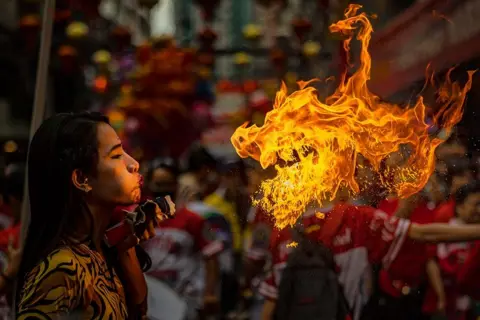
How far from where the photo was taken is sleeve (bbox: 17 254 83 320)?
9.58 feet

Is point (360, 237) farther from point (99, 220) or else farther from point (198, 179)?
point (198, 179)

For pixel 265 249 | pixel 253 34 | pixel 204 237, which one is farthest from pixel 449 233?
pixel 253 34

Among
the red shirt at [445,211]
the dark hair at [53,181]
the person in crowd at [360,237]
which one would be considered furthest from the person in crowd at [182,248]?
the dark hair at [53,181]

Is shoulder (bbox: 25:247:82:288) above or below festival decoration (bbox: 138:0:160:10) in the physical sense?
below

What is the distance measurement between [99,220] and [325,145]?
1109 millimetres

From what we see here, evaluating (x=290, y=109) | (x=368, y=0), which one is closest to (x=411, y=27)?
(x=368, y=0)

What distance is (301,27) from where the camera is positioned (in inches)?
464

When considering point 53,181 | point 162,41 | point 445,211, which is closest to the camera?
point 53,181

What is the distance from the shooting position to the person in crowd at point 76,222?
2.96 meters

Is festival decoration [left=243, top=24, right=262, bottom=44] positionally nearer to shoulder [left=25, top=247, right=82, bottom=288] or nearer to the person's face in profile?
the person's face in profile

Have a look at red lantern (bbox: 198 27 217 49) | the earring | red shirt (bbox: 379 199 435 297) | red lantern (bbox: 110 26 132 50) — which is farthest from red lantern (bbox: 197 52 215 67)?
the earring

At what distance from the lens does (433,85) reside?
511cm

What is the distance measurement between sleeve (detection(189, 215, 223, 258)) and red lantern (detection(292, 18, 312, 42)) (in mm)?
5565

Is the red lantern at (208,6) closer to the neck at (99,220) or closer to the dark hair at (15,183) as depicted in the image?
the dark hair at (15,183)
